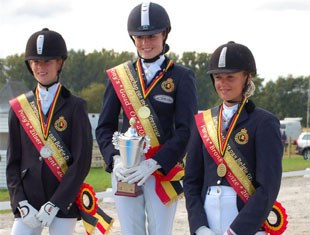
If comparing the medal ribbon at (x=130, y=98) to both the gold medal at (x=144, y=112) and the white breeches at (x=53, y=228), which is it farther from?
the white breeches at (x=53, y=228)

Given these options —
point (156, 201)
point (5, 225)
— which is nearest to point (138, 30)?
point (156, 201)

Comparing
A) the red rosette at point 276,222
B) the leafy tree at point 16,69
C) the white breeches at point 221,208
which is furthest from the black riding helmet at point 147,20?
the leafy tree at point 16,69

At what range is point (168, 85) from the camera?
4.90 metres

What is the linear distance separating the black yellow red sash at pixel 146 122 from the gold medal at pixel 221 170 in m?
0.65

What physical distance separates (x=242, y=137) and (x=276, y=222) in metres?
0.57

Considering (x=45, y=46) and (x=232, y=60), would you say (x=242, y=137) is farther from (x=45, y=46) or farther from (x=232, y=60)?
(x=45, y=46)

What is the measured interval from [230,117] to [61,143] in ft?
4.38

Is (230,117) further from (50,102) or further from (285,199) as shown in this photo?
(285,199)

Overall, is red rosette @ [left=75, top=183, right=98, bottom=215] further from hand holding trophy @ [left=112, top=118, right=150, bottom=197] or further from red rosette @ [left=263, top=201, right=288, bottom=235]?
red rosette @ [left=263, top=201, right=288, bottom=235]

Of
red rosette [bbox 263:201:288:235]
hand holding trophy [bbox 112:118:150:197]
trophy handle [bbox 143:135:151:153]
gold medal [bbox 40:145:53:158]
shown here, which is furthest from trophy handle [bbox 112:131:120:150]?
red rosette [bbox 263:201:288:235]

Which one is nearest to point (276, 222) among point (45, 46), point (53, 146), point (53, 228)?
point (53, 228)

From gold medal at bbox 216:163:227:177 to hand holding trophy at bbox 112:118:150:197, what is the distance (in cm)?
60

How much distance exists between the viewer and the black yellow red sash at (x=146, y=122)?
4.76 m

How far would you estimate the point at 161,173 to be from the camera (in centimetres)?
475
